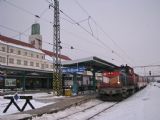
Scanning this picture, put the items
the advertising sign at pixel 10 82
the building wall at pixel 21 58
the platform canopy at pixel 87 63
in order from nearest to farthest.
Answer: the platform canopy at pixel 87 63, the advertising sign at pixel 10 82, the building wall at pixel 21 58

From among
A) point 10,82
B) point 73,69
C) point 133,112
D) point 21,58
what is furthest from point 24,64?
point 133,112

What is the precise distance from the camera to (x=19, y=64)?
63.2 metres

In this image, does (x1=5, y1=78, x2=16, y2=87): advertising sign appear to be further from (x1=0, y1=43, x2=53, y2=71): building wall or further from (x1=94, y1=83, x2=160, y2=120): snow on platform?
(x1=94, y1=83, x2=160, y2=120): snow on platform

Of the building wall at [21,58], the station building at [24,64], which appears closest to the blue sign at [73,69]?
the station building at [24,64]

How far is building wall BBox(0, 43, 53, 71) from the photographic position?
190ft

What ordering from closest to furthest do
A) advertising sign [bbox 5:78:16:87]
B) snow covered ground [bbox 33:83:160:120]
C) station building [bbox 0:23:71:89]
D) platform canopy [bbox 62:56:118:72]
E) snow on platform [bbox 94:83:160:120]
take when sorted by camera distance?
1. snow on platform [bbox 94:83:160:120]
2. snow covered ground [bbox 33:83:160:120]
3. platform canopy [bbox 62:56:118:72]
4. station building [bbox 0:23:71:89]
5. advertising sign [bbox 5:78:16:87]

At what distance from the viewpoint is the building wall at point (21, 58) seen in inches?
2283

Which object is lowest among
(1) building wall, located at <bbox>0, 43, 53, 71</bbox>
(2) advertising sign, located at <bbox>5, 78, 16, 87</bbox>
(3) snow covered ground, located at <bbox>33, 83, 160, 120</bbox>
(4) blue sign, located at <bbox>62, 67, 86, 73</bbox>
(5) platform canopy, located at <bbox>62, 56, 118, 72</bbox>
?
(3) snow covered ground, located at <bbox>33, 83, 160, 120</bbox>

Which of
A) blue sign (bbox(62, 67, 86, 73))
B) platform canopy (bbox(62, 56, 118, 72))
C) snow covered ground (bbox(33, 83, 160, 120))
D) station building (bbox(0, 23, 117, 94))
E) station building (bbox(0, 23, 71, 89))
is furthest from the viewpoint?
station building (bbox(0, 23, 71, 89))

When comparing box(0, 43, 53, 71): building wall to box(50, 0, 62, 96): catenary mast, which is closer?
box(50, 0, 62, 96): catenary mast

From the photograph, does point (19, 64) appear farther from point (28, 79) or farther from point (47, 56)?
point (47, 56)

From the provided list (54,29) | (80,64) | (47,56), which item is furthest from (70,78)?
(47,56)

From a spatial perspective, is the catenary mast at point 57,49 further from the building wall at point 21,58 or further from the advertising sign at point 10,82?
the building wall at point 21,58

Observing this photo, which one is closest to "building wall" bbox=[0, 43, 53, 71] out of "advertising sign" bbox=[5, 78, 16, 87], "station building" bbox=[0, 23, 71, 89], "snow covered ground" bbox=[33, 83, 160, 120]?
"station building" bbox=[0, 23, 71, 89]
